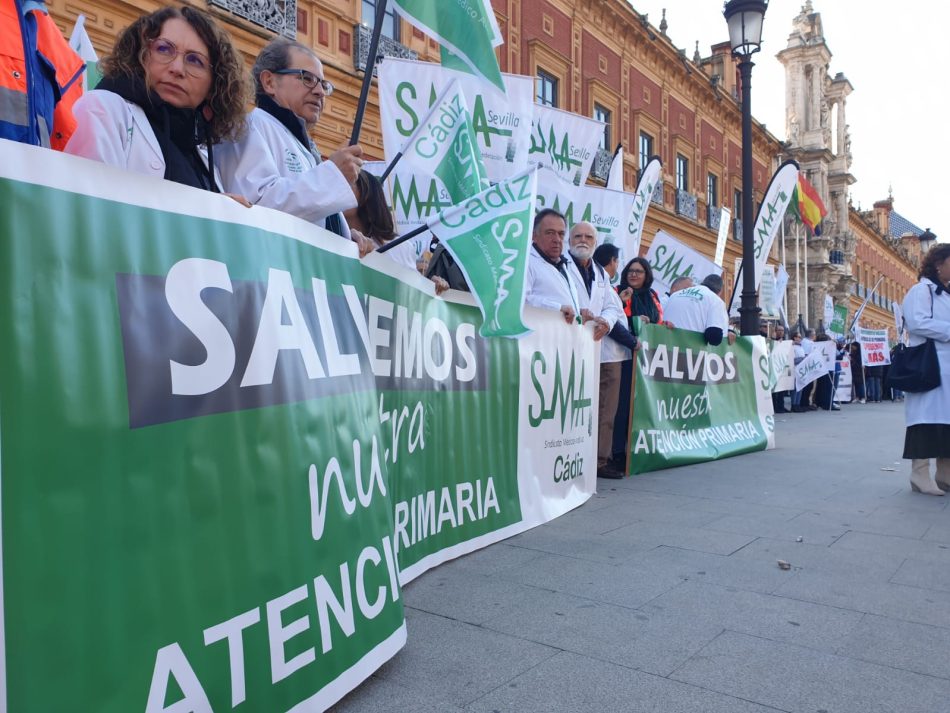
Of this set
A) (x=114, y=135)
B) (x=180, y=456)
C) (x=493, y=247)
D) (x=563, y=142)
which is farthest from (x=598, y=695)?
(x=563, y=142)

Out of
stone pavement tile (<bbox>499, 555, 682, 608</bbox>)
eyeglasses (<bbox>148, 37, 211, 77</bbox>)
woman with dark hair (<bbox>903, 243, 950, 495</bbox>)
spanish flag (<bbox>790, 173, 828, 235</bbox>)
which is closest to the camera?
eyeglasses (<bbox>148, 37, 211, 77</bbox>)

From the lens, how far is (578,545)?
4.11 m

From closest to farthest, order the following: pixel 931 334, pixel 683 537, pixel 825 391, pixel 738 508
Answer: pixel 683 537, pixel 738 508, pixel 931 334, pixel 825 391

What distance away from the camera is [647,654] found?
8.61 feet

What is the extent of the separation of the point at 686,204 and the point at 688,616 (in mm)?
26059

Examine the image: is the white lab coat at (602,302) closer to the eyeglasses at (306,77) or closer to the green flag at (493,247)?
the green flag at (493,247)

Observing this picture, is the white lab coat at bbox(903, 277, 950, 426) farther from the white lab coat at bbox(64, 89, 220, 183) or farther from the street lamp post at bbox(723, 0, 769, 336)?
the white lab coat at bbox(64, 89, 220, 183)

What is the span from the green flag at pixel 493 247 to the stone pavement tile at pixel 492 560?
1054 millimetres

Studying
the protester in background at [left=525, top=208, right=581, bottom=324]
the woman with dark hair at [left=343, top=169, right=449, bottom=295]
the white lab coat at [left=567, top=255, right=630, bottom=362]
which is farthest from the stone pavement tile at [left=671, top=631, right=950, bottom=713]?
the white lab coat at [left=567, top=255, right=630, bottom=362]

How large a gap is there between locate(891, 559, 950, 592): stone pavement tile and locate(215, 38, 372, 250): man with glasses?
2.77 metres

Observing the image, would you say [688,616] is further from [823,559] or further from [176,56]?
[176,56]

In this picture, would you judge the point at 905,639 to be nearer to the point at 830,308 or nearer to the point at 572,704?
the point at 572,704

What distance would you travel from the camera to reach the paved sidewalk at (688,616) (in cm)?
234

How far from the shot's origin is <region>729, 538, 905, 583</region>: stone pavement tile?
371cm
